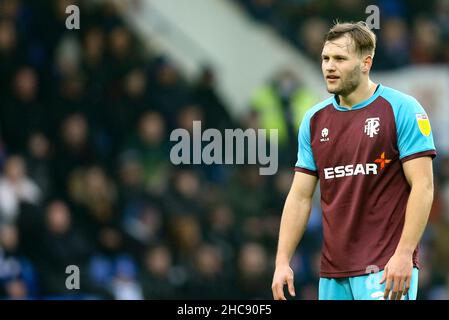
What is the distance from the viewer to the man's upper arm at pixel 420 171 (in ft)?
17.3

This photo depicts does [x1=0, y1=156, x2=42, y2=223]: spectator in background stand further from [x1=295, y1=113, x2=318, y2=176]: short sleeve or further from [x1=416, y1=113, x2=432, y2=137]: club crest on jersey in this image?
[x1=416, y1=113, x2=432, y2=137]: club crest on jersey

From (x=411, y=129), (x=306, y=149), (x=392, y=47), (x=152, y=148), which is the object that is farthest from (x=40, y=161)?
(x=411, y=129)

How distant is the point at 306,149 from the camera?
5.73 metres

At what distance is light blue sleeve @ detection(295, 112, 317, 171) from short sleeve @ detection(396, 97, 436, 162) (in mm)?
500

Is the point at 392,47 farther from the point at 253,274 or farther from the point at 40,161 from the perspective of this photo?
the point at 40,161

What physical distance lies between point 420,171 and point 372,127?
0.35 meters

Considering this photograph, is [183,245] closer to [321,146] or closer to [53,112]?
[53,112]

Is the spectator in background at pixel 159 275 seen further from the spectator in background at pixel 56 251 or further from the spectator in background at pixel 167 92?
the spectator in background at pixel 167 92

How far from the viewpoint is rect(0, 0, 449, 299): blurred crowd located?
34.5 feet

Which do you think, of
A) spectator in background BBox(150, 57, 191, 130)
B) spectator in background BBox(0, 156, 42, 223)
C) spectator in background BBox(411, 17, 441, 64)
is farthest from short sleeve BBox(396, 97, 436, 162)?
spectator in background BBox(411, 17, 441, 64)

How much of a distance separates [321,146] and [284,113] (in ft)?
23.3

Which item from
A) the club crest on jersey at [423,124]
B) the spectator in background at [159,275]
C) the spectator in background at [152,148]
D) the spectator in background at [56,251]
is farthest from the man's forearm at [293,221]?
the spectator in background at [152,148]
